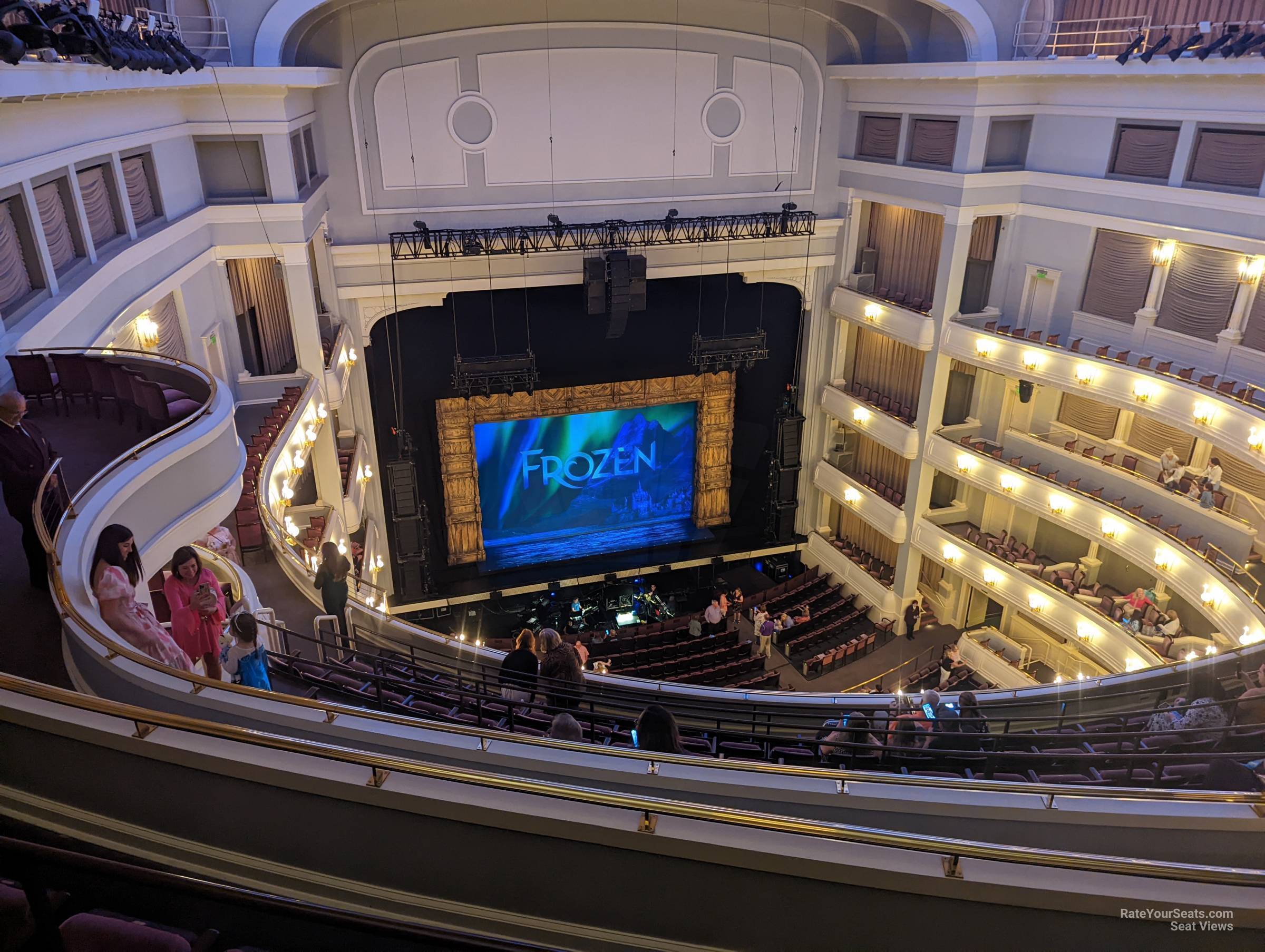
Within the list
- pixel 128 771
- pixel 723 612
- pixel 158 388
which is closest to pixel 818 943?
pixel 128 771

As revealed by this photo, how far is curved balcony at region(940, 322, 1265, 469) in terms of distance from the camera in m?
11.9

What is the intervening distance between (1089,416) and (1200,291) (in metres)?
3.01

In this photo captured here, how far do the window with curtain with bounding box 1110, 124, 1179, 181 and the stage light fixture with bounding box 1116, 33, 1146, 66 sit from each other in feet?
4.28

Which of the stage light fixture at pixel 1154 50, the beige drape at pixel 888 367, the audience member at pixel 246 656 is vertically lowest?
the beige drape at pixel 888 367

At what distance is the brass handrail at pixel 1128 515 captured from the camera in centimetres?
1176

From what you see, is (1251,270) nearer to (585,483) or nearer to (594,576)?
(585,483)

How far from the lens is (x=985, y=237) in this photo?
653 inches

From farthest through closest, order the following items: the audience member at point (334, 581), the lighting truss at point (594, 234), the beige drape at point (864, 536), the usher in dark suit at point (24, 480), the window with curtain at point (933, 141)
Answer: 1. the beige drape at point (864, 536)
2. the lighting truss at point (594, 234)
3. the window with curtain at point (933, 141)
4. the audience member at point (334, 581)
5. the usher in dark suit at point (24, 480)

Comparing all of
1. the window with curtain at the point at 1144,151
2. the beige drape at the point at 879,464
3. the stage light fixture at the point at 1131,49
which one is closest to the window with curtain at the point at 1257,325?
the window with curtain at the point at 1144,151

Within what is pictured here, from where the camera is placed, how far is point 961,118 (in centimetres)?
1496

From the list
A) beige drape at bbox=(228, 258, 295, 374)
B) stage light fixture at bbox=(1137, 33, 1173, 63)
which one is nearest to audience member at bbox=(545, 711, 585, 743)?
beige drape at bbox=(228, 258, 295, 374)

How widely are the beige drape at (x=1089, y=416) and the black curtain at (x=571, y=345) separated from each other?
5805mm

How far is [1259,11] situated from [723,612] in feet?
43.6

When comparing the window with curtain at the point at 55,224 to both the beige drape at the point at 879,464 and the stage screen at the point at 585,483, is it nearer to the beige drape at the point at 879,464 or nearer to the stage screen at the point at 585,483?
the stage screen at the point at 585,483
